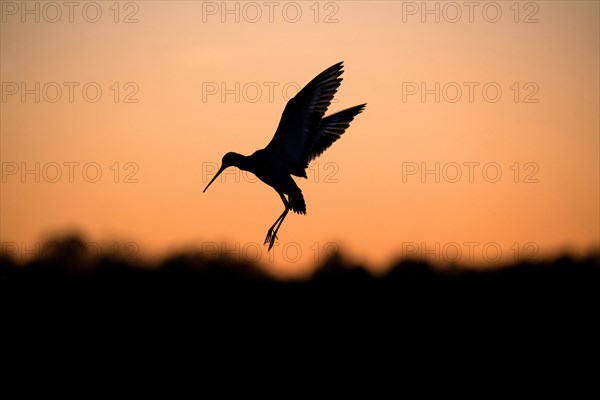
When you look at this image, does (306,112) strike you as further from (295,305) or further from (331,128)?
(295,305)

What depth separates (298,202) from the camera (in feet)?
64.5

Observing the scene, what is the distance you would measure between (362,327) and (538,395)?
11.9m

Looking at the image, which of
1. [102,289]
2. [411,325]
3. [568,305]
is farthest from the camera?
[102,289]

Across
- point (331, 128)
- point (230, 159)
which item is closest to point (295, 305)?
point (331, 128)

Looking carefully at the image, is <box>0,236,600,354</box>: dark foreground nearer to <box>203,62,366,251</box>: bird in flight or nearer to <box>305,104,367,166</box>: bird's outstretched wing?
<box>305,104,367,166</box>: bird's outstretched wing

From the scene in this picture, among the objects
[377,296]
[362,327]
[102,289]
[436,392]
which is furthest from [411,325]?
[102,289]

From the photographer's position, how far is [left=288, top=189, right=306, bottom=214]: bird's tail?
19672 millimetres

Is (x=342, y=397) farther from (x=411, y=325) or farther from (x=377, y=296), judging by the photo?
(x=377, y=296)

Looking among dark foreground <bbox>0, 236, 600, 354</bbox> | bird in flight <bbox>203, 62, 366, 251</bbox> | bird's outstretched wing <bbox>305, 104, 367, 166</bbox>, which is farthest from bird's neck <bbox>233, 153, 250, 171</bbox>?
dark foreground <bbox>0, 236, 600, 354</bbox>

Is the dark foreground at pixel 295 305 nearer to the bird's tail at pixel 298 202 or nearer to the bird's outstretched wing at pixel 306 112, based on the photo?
the bird's tail at pixel 298 202

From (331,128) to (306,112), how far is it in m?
2.34

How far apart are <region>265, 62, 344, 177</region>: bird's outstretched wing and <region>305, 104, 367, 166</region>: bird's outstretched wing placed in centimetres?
160

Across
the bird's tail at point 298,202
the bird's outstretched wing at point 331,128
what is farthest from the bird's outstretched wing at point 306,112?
the bird's outstretched wing at point 331,128

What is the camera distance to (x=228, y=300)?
55.4 meters
